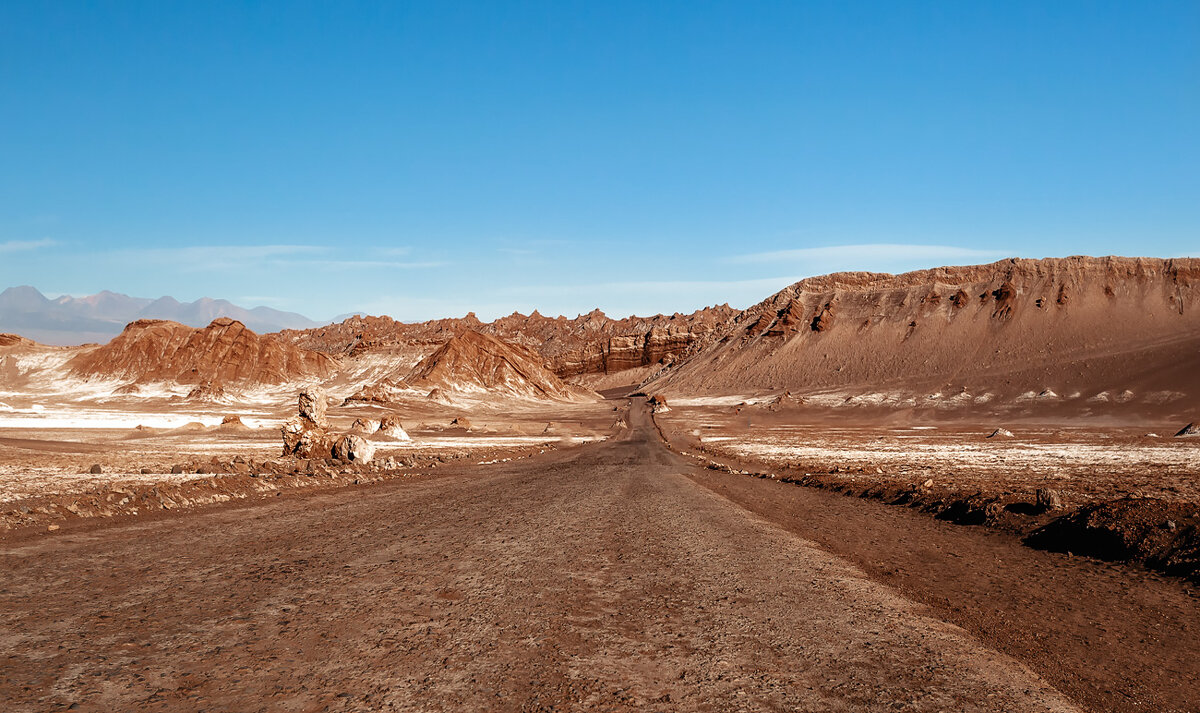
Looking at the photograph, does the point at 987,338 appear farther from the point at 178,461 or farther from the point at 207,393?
the point at 207,393

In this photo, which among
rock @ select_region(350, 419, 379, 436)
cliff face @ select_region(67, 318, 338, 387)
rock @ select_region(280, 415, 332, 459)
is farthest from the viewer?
cliff face @ select_region(67, 318, 338, 387)

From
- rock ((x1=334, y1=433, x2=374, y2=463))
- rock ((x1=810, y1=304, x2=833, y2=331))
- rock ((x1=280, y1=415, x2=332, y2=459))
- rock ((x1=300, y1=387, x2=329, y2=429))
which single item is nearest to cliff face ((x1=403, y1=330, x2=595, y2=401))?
rock ((x1=810, y1=304, x2=833, y2=331))

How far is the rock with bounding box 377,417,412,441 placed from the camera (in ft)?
150

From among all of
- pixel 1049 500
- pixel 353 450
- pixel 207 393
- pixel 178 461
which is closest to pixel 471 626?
pixel 1049 500

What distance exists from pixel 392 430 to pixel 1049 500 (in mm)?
39704

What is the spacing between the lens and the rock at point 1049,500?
14094mm

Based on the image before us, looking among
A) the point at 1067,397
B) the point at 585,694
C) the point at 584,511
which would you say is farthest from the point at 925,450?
the point at 1067,397

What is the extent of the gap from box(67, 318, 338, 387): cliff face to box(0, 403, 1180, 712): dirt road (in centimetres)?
10321

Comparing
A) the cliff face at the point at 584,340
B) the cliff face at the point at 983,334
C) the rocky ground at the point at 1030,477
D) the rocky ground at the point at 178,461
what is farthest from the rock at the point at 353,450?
the cliff face at the point at 584,340

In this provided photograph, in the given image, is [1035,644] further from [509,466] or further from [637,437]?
[637,437]

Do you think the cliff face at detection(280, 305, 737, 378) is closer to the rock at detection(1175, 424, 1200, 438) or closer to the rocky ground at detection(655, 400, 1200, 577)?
the rocky ground at detection(655, 400, 1200, 577)

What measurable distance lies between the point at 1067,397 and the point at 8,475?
8933 cm

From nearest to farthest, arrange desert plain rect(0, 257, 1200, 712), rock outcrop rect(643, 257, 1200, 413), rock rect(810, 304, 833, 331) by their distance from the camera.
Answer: desert plain rect(0, 257, 1200, 712), rock outcrop rect(643, 257, 1200, 413), rock rect(810, 304, 833, 331)

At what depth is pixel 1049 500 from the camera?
14.2 meters
